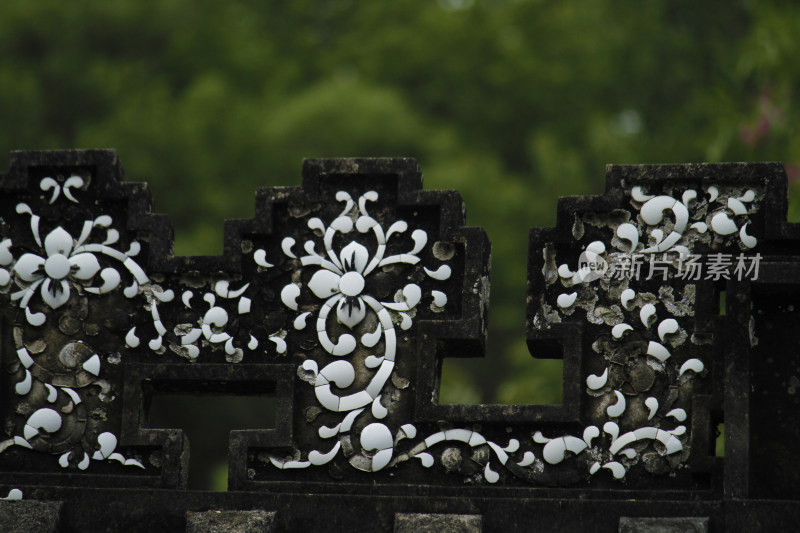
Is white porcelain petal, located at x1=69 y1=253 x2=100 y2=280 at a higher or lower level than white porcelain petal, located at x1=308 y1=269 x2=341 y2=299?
higher

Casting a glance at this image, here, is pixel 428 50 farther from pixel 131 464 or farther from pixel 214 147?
pixel 131 464

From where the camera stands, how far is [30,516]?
759 centimetres

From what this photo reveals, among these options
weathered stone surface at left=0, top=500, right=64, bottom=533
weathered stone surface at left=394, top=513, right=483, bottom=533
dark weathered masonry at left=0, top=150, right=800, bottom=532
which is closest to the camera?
weathered stone surface at left=394, top=513, right=483, bottom=533

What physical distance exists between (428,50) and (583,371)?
65.8 ft

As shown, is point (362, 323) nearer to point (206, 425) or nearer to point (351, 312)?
point (351, 312)

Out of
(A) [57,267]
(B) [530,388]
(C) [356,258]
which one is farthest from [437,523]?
(B) [530,388]

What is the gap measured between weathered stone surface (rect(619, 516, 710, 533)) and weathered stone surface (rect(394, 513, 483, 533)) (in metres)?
0.67

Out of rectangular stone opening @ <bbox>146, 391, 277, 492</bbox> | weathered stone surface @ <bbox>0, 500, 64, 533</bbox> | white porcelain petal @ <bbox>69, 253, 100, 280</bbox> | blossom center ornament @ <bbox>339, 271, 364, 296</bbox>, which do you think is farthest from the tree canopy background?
weathered stone surface @ <bbox>0, 500, 64, 533</bbox>

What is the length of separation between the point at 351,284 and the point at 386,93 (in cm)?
1690

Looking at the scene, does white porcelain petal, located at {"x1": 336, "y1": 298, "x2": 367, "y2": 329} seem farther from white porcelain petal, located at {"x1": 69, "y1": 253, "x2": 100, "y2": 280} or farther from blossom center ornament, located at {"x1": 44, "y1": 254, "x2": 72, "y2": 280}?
blossom center ornament, located at {"x1": 44, "y1": 254, "x2": 72, "y2": 280}

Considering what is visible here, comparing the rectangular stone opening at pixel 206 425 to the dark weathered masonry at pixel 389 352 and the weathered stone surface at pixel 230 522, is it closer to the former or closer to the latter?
the dark weathered masonry at pixel 389 352

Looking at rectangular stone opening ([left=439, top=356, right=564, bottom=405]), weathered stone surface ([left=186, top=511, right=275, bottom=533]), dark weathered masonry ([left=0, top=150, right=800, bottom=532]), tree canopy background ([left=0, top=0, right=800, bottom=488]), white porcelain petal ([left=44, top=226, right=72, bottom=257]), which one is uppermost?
tree canopy background ([left=0, top=0, right=800, bottom=488])

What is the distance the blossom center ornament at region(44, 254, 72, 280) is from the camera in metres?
8.12

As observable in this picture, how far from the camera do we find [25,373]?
8.04 m
